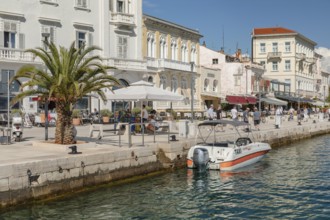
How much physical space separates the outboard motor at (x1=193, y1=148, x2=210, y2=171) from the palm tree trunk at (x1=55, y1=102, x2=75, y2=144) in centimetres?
517

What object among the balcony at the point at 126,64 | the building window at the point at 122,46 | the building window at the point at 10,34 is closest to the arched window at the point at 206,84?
the balcony at the point at 126,64

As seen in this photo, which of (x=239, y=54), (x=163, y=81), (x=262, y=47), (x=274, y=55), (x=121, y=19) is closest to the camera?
(x=121, y=19)

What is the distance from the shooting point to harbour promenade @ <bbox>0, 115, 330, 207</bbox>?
13.4 metres

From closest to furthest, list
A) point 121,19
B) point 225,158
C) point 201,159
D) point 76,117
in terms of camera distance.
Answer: point 201,159 < point 225,158 < point 76,117 < point 121,19

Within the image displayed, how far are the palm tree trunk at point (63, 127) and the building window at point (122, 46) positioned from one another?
22723 millimetres

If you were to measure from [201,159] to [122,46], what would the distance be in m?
23.6

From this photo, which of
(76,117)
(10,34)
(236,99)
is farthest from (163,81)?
(10,34)

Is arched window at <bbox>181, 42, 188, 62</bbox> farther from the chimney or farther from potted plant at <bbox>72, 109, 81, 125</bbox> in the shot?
the chimney

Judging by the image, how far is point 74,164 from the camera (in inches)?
603

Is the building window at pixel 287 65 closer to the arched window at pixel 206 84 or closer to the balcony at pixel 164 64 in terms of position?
the arched window at pixel 206 84

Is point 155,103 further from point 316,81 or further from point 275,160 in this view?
point 316,81

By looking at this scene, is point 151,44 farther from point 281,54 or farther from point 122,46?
point 281,54

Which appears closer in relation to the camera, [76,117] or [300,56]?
[76,117]

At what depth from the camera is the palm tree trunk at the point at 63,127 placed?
18.8 m
